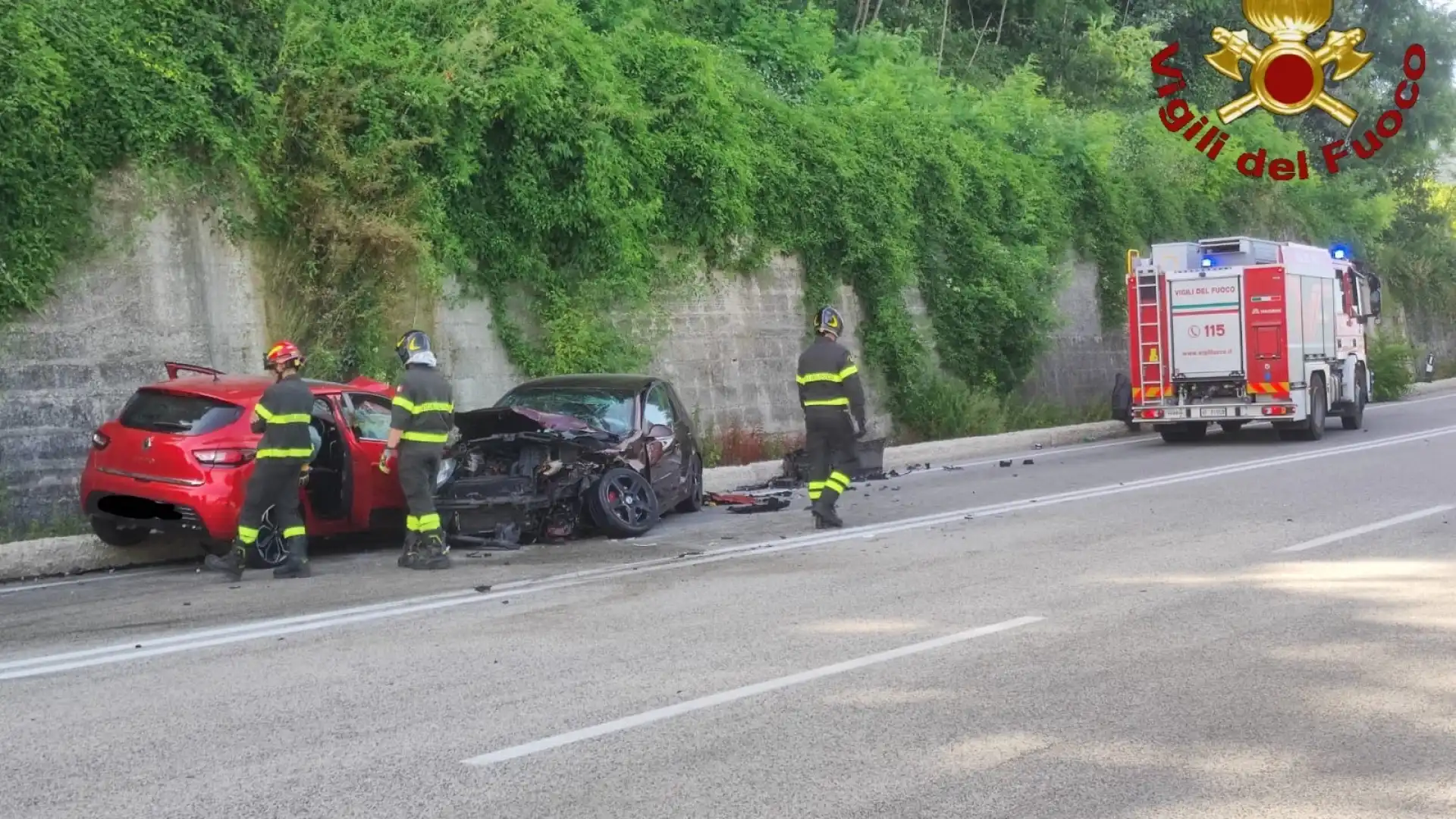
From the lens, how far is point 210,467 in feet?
36.2

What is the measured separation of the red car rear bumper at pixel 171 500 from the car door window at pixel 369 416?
118cm

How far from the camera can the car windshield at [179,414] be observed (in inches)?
441

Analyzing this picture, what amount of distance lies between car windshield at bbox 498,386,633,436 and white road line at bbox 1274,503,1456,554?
562 centimetres

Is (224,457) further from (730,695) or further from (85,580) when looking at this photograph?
(730,695)

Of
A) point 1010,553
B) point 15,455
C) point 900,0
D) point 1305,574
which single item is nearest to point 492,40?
point 15,455

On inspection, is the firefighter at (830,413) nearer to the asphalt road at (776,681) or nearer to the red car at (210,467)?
the asphalt road at (776,681)

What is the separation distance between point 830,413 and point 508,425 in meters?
2.74


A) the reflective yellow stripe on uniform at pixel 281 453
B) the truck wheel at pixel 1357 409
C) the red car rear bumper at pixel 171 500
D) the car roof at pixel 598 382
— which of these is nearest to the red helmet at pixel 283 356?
the reflective yellow stripe on uniform at pixel 281 453

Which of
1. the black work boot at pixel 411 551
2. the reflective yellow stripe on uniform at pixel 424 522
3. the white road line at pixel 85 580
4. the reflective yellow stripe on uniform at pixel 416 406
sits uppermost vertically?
the reflective yellow stripe on uniform at pixel 416 406

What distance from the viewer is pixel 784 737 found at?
586cm

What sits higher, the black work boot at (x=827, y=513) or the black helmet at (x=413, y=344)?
the black helmet at (x=413, y=344)

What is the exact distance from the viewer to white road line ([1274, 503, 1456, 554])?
1073 centimetres

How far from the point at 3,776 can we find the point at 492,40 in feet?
41.6

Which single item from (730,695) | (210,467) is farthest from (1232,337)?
(730,695)
